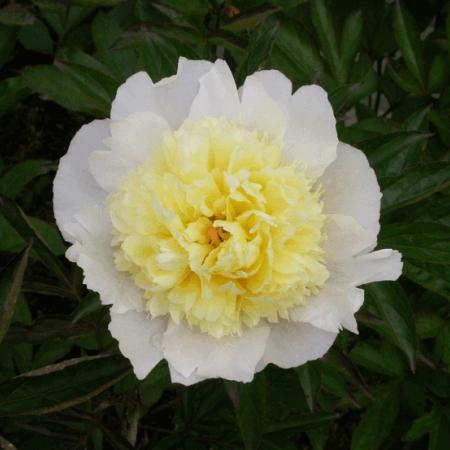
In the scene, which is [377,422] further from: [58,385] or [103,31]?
[103,31]

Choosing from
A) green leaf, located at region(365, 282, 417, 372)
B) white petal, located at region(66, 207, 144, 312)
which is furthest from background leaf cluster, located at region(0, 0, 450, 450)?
white petal, located at region(66, 207, 144, 312)

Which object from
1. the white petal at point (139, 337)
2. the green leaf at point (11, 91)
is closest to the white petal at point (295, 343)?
the white petal at point (139, 337)

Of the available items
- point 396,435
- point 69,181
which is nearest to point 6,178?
point 69,181

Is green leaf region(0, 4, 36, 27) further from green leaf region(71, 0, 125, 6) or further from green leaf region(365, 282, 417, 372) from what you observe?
green leaf region(365, 282, 417, 372)

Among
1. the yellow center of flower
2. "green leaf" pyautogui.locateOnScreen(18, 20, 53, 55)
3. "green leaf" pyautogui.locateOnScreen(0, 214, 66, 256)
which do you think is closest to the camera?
the yellow center of flower

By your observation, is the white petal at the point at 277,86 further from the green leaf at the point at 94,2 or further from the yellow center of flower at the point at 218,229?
the green leaf at the point at 94,2
